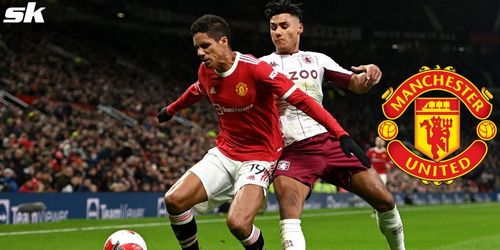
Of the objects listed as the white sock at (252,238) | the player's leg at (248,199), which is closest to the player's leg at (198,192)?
the player's leg at (248,199)

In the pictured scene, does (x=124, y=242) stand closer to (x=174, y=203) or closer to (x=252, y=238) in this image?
(x=174, y=203)

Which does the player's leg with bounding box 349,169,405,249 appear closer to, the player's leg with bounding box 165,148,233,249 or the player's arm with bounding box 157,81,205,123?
the player's leg with bounding box 165,148,233,249

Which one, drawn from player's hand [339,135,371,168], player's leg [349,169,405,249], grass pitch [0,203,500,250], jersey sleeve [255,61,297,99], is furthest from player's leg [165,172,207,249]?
grass pitch [0,203,500,250]

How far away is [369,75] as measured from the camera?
6941 millimetres

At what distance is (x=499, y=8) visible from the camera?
Answer: 4938 cm

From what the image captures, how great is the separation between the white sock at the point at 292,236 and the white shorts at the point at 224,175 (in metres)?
0.44

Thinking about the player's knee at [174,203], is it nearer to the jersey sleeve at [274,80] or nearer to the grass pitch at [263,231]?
the jersey sleeve at [274,80]

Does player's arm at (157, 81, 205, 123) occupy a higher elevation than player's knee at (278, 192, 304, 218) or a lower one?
higher

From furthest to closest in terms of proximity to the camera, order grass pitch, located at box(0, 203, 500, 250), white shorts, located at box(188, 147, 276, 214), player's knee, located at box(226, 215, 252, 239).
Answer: grass pitch, located at box(0, 203, 500, 250) < white shorts, located at box(188, 147, 276, 214) < player's knee, located at box(226, 215, 252, 239)

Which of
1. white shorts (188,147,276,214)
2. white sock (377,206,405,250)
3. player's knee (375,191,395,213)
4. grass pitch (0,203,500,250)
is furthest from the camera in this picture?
grass pitch (0,203,500,250)

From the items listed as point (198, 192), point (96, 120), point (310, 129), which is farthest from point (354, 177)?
point (96, 120)

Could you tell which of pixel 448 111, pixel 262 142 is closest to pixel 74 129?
pixel 448 111

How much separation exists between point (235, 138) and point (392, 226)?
5.50ft

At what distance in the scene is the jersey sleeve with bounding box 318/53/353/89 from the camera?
7238 mm
